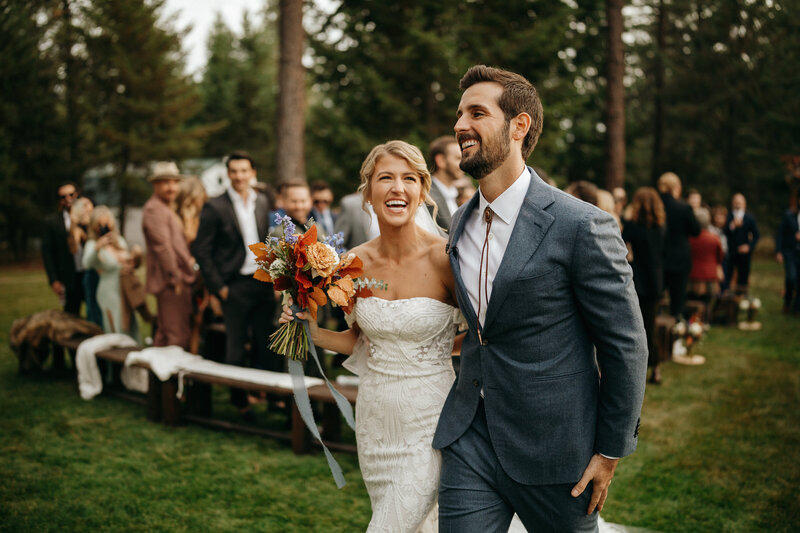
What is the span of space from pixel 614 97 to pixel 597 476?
1382 cm

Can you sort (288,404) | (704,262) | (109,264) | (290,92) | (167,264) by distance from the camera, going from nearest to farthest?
1. (288,404)
2. (167,264)
3. (109,264)
4. (704,262)
5. (290,92)

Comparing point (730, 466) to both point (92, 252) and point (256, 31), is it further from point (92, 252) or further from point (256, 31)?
point (256, 31)

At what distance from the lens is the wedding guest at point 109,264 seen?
7.29 metres

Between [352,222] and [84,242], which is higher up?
[352,222]

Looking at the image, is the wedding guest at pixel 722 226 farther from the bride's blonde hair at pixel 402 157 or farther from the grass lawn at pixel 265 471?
the bride's blonde hair at pixel 402 157

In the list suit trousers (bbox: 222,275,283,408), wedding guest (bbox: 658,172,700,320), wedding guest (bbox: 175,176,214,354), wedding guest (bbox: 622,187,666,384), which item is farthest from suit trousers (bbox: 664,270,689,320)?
wedding guest (bbox: 175,176,214,354)

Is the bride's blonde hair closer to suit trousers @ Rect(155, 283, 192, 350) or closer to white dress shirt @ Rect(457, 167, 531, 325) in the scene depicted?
white dress shirt @ Rect(457, 167, 531, 325)

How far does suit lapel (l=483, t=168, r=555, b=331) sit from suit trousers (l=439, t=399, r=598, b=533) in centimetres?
49

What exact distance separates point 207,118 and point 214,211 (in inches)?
1300

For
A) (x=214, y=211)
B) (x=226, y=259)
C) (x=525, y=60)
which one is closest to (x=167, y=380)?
(x=226, y=259)

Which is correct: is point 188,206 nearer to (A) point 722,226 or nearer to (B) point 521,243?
(B) point 521,243

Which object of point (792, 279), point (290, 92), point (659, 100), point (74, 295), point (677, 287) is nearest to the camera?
point (74, 295)

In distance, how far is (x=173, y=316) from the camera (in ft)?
22.2

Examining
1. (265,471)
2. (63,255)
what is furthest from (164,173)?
(265,471)
